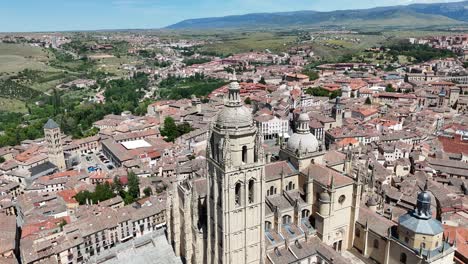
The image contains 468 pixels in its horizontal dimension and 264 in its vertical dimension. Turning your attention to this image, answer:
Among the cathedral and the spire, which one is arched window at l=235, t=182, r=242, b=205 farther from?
the spire

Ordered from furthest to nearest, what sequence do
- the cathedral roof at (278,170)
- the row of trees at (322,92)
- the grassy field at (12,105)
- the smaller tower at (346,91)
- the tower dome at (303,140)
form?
the grassy field at (12,105) < the row of trees at (322,92) < the smaller tower at (346,91) < the tower dome at (303,140) < the cathedral roof at (278,170)

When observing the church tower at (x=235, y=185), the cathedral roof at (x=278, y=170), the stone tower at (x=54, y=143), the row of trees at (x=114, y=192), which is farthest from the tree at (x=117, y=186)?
the church tower at (x=235, y=185)

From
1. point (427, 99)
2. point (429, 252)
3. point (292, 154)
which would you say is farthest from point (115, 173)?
point (427, 99)

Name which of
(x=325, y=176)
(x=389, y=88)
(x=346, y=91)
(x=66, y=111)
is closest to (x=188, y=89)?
(x=66, y=111)

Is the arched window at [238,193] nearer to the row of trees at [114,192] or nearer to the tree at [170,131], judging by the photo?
the row of trees at [114,192]

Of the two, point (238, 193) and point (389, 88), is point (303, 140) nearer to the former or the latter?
point (238, 193)

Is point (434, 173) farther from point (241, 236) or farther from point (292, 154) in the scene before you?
point (241, 236)
